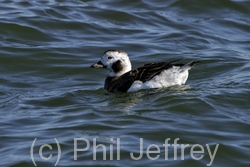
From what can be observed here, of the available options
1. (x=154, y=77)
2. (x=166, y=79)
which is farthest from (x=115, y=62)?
(x=166, y=79)

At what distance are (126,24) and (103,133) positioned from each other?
268 inches

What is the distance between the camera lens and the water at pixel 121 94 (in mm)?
8312

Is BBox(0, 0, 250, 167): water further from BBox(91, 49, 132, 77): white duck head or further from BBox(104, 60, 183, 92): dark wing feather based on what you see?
BBox(91, 49, 132, 77): white duck head

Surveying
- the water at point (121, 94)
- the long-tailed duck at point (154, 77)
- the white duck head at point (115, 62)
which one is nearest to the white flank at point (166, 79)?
the long-tailed duck at point (154, 77)

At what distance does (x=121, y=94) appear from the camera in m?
10.9

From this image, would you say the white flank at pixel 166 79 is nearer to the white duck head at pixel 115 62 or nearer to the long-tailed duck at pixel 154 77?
the long-tailed duck at pixel 154 77

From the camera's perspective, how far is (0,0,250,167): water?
27.3ft

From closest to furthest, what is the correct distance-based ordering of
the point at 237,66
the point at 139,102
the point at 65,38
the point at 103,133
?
the point at 103,133
the point at 139,102
the point at 237,66
the point at 65,38

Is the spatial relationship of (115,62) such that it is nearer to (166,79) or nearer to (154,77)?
(154,77)

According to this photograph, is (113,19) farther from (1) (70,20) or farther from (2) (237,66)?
(2) (237,66)

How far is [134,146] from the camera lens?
826 cm

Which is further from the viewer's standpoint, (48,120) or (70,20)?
(70,20)

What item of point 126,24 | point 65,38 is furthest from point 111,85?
point 126,24

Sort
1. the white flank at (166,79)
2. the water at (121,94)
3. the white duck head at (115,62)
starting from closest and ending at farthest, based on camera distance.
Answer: the water at (121,94) → the white flank at (166,79) → the white duck head at (115,62)
